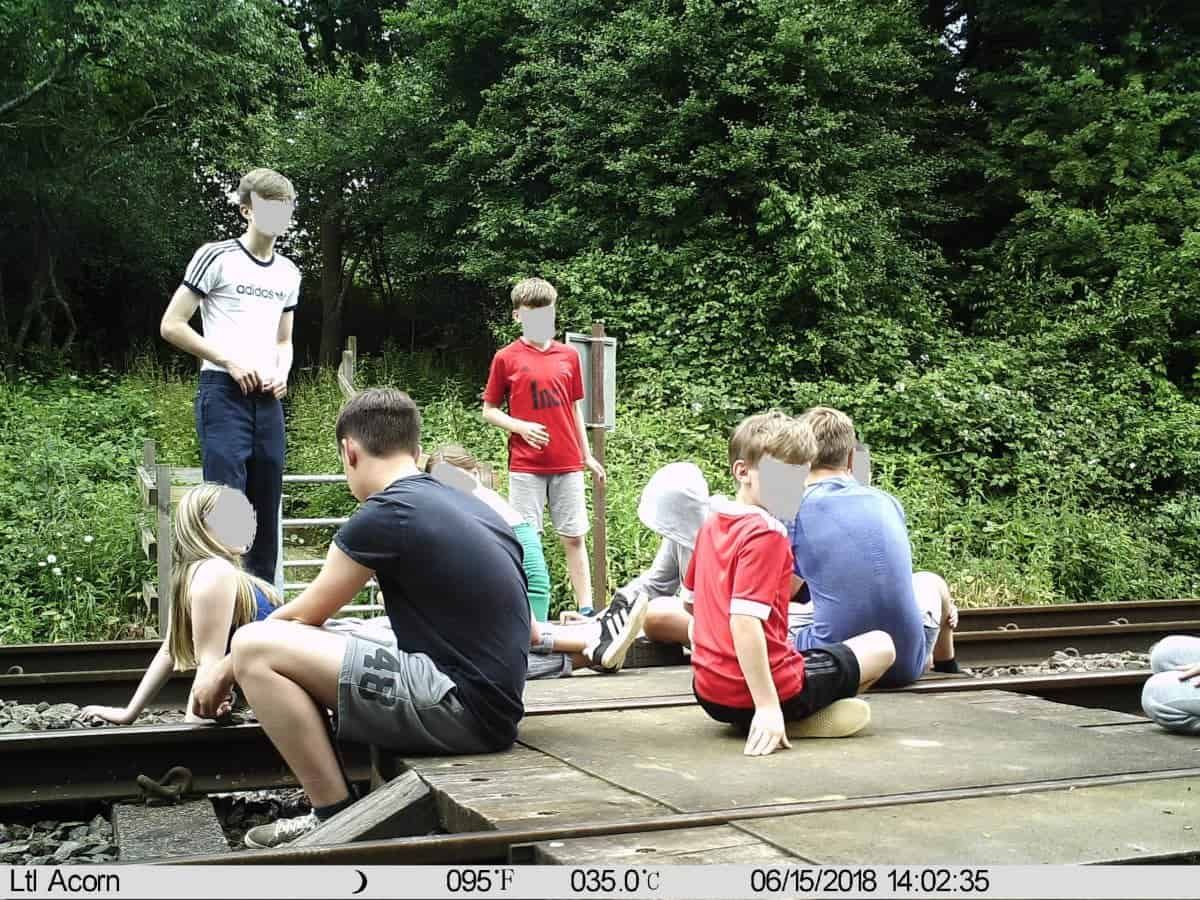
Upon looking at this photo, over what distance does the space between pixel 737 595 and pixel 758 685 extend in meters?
0.32

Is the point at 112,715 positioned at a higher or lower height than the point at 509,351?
lower

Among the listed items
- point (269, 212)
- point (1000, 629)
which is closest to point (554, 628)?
point (269, 212)

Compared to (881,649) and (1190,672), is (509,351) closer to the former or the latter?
(881,649)

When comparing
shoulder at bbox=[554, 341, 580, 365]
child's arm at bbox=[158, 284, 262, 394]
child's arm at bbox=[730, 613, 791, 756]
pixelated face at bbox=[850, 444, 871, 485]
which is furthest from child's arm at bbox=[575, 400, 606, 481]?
child's arm at bbox=[730, 613, 791, 756]

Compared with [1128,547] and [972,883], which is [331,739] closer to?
[972,883]

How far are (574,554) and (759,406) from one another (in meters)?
6.90

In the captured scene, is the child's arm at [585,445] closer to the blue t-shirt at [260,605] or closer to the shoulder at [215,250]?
the shoulder at [215,250]

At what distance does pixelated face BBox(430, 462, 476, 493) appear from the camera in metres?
5.09

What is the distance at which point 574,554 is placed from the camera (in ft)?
25.1

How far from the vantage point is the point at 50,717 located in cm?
523

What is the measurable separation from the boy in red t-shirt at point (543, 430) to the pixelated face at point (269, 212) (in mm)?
1976

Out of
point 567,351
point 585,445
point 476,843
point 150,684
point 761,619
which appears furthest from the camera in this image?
point 567,351

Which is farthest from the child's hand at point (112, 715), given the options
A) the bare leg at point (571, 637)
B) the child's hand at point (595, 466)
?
the child's hand at point (595, 466)

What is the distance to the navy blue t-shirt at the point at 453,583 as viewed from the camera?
362 centimetres
